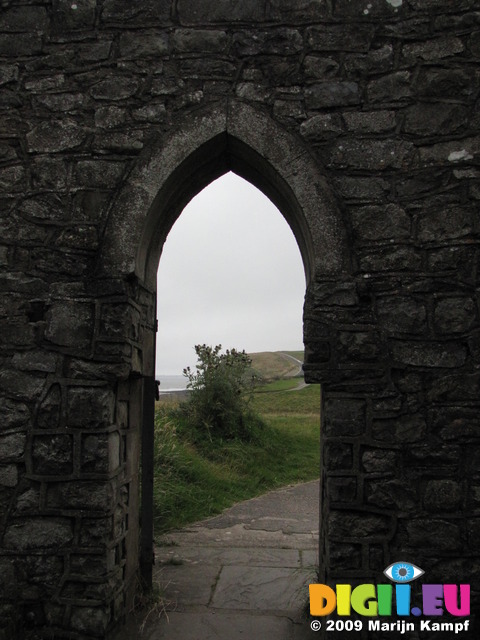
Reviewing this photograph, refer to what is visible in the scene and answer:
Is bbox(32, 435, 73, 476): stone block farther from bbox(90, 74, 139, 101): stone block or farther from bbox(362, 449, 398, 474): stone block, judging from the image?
bbox(90, 74, 139, 101): stone block

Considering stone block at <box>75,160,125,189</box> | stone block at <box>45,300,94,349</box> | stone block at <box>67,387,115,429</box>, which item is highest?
stone block at <box>75,160,125,189</box>

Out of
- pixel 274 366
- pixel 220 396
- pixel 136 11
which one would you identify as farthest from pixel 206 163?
pixel 274 366

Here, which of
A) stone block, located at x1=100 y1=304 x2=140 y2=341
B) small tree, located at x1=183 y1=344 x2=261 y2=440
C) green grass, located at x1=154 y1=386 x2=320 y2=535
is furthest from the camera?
small tree, located at x1=183 y1=344 x2=261 y2=440

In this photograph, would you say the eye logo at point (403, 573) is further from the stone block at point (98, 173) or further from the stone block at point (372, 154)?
the stone block at point (98, 173)

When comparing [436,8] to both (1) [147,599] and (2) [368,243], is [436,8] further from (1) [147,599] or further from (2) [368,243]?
(1) [147,599]

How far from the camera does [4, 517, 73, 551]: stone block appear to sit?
11.2 feet

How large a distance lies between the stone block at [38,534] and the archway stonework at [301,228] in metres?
0.01

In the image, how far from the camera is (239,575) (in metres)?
4.64

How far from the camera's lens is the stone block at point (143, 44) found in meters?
3.70

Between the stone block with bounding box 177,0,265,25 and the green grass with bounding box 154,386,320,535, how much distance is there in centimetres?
470

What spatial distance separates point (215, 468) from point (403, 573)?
15.4 ft

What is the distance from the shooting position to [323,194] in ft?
11.5

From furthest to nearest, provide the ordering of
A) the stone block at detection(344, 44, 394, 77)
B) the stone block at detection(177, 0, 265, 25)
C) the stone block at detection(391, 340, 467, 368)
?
the stone block at detection(177, 0, 265, 25)
the stone block at detection(344, 44, 394, 77)
the stone block at detection(391, 340, 467, 368)

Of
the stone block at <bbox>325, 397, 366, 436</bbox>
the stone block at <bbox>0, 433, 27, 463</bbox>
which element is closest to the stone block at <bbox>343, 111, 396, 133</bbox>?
the stone block at <bbox>325, 397, 366, 436</bbox>
